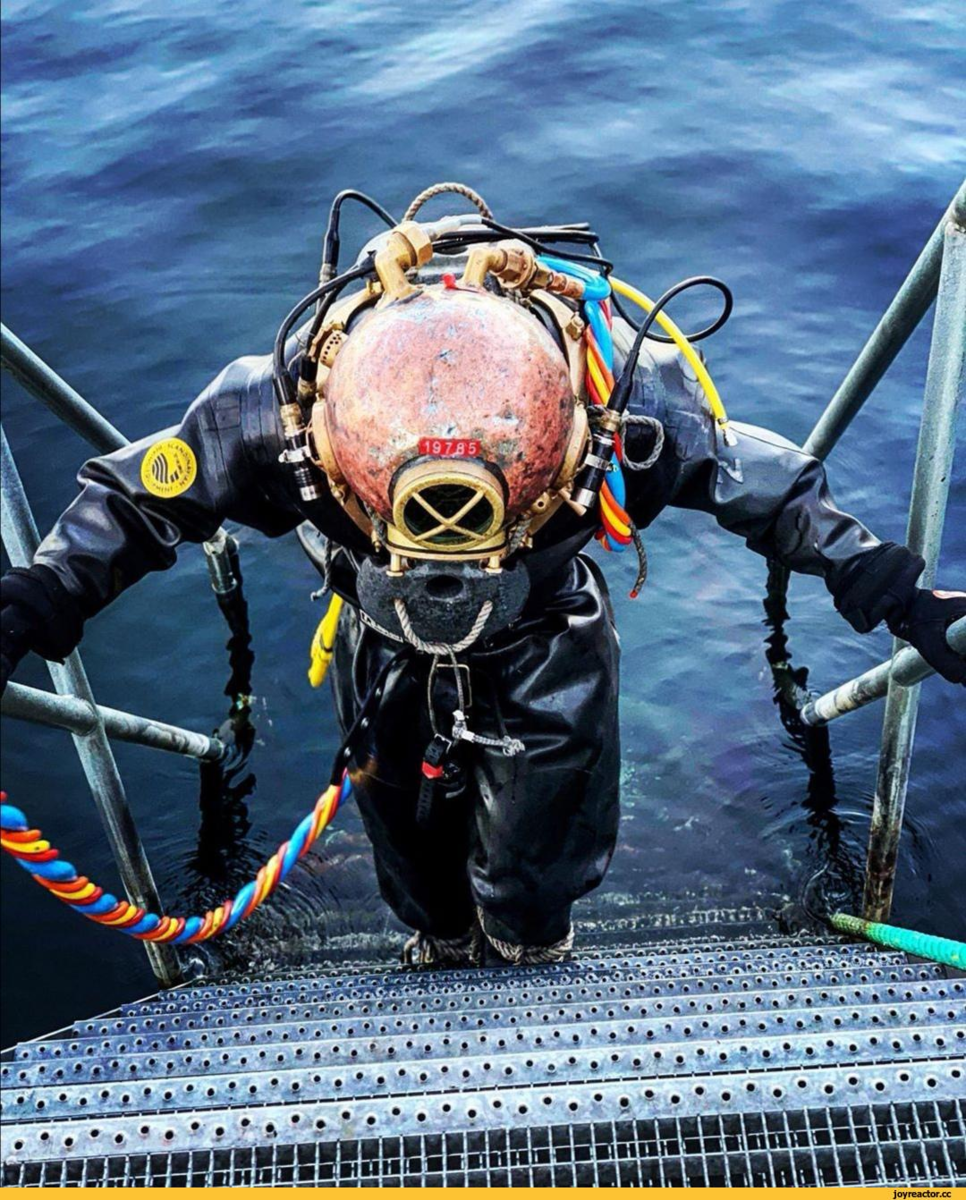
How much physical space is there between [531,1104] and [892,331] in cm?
234

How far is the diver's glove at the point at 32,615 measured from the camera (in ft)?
8.20

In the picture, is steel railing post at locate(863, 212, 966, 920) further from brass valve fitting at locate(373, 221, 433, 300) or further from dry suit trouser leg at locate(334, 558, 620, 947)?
brass valve fitting at locate(373, 221, 433, 300)

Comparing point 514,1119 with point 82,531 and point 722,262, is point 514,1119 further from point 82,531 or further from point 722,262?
point 722,262

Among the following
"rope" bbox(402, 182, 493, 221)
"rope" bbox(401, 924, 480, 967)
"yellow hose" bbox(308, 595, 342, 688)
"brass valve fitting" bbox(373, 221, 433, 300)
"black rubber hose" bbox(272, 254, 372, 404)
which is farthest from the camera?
"rope" bbox(401, 924, 480, 967)

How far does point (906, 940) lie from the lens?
3.33m

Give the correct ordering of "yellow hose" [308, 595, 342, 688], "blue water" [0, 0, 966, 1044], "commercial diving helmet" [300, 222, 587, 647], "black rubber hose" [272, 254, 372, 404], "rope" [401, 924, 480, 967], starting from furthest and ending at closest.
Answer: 1. "blue water" [0, 0, 966, 1044]
2. "rope" [401, 924, 480, 967]
3. "yellow hose" [308, 595, 342, 688]
4. "black rubber hose" [272, 254, 372, 404]
5. "commercial diving helmet" [300, 222, 587, 647]

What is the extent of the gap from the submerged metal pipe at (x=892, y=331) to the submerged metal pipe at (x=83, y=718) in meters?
1.98

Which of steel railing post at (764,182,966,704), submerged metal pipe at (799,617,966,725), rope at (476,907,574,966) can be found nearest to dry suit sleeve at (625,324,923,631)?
submerged metal pipe at (799,617,966,725)

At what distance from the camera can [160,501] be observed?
2.66m

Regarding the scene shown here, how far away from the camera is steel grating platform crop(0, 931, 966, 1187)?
6.75 ft

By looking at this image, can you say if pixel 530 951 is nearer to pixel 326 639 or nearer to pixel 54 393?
pixel 326 639

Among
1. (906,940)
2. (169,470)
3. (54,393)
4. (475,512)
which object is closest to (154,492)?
(169,470)

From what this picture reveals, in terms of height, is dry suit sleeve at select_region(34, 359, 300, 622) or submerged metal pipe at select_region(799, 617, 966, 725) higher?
dry suit sleeve at select_region(34, 359, 300, 622)

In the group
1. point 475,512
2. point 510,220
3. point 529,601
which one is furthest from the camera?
point 510,220
